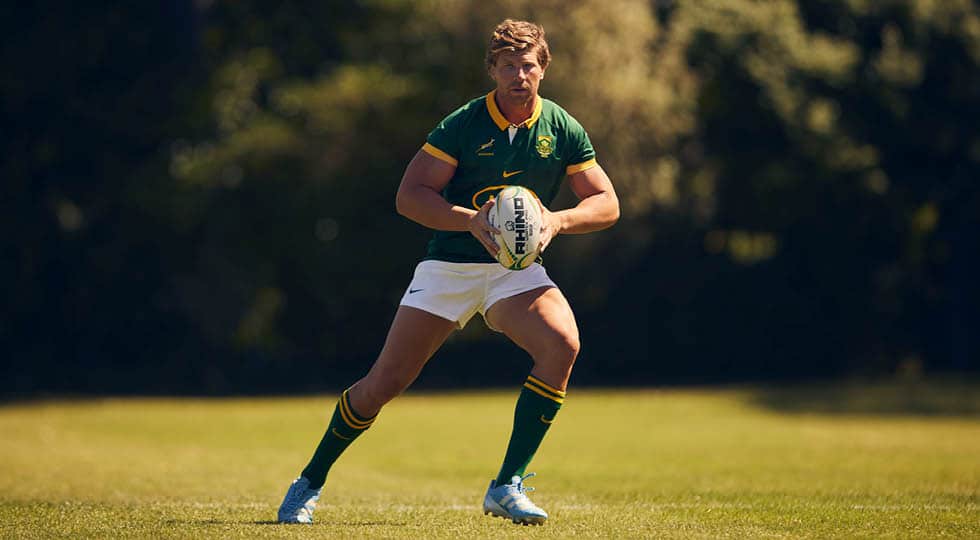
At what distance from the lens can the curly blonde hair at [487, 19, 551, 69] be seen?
715cm

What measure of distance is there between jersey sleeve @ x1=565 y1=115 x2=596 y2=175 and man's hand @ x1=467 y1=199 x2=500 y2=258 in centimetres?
73

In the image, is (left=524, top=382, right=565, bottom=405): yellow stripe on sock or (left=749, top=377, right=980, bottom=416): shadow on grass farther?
(left=749, top=377, right=980, bottom=416): shadow on grass

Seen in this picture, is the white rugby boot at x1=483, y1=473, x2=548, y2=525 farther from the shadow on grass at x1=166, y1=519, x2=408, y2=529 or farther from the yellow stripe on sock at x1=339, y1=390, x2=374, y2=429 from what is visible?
the yellow stripe on sock at x1=339, y1=390, x2=374, y2=429

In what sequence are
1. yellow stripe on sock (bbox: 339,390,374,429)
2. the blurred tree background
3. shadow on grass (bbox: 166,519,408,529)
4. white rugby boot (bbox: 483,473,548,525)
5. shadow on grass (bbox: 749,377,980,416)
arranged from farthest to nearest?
the blurred tree background
shadow on grass (bbox: 749,377,980,416)
yellow stripe on sock (bbox: 339,390,374,429)
shadow on grass (bbox: 166,519,408,529)
white rugby boot (bbox: 483,473,548,525)

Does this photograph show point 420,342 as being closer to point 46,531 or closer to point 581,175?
point 581,175

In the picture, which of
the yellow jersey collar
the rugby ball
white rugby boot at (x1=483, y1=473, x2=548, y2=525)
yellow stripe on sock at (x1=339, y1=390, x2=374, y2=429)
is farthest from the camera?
yellow stripe on sock at (x1=339, y1=390, x2=374, y2=429)

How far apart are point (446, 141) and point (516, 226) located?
75 cm

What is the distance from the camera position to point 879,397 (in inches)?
982

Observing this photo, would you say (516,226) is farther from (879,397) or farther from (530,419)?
(879,397)

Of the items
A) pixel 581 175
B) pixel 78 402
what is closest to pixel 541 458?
pixel 581 175

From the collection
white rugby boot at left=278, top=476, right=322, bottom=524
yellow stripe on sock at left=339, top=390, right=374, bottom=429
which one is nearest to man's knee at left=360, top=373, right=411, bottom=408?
yellow stripe on sock at left=339, top=390, right=374, bottom=429

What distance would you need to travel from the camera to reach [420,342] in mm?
7262

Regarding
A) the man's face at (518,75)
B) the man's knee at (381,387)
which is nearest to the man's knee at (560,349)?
the man's knee at (381,387)

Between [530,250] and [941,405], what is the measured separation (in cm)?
1815
